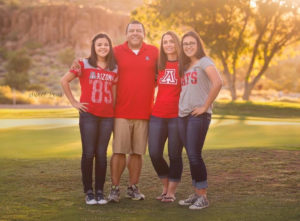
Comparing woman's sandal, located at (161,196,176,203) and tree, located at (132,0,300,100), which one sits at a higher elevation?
tree, located at (132,0,300,100)

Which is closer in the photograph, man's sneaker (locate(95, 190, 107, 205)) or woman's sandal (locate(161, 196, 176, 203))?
man's sneaker (locate(95, 190, 107, 205))

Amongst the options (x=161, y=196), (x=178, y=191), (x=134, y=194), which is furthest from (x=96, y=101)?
(x=178, y=191)

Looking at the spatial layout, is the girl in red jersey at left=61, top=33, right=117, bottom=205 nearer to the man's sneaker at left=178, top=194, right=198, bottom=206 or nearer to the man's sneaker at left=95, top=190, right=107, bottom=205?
the man's sneaker at left=95, top=190, right=107, bottom=205

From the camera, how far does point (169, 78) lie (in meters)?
6.10

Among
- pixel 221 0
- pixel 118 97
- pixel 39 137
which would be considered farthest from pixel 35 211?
pixel 221 0

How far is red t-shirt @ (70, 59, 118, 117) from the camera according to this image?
A: 238 inches

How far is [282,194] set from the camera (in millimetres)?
6621

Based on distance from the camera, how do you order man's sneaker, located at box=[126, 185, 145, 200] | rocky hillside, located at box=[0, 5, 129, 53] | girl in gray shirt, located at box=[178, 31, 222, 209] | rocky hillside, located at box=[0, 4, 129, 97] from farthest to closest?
rocky hillside, located at box=[0, 5, 129, 53] < rocky hillside, located at box=[0, 4, 129, 97] < man's sneaker, located at box=[126, 185, 145, 200] < girl in gray shirt, located at box=[178, 31, 222, 209]

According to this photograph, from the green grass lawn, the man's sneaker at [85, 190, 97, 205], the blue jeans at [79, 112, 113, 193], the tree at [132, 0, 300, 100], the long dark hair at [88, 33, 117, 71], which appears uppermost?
the tree at [132, 0, 300, 100]

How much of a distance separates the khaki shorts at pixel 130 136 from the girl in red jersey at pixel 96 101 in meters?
0.13

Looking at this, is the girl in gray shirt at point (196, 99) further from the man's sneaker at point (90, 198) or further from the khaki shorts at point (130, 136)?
the man's sneaker at point (90, 198)

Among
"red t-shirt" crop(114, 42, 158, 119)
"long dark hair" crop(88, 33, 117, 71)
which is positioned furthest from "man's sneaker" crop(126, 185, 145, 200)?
"long dark hair" crop(88, 33, 117, 71)

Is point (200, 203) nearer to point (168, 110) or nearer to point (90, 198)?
point (168, 110)

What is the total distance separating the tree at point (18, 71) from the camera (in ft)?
135
